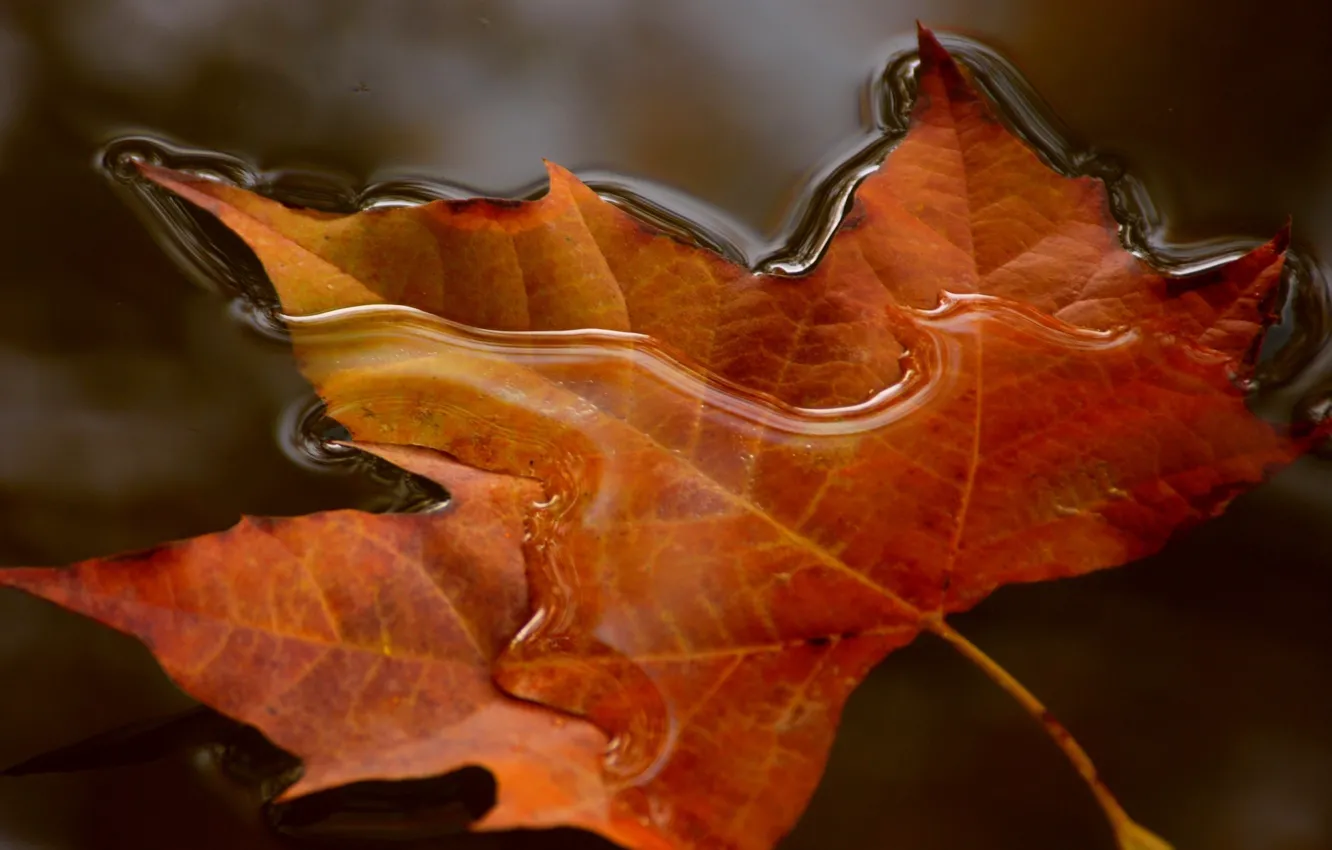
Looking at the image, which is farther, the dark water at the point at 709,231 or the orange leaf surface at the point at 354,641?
the dark water at the point at 709,231

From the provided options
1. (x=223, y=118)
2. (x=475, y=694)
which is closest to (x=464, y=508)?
(x=475, y=694)

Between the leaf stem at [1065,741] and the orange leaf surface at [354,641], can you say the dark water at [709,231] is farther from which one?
the orange leaf surface at [354,641]

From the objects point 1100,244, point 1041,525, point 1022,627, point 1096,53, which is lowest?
point 1022,627

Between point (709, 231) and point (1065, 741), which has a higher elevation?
point (709, 231)

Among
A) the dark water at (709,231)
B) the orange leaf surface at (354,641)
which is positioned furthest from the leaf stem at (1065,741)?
the orange leaf surface at (354,641)

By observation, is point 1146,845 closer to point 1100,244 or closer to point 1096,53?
point 1100,244
